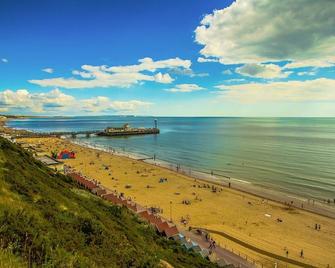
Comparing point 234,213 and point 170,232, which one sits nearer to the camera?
point 170,232

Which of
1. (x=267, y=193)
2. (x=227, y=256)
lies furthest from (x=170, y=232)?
(x=267, y=193)

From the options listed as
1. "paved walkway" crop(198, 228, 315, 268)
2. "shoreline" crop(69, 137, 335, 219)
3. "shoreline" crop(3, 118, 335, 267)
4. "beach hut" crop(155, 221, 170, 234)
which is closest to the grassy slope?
"beach hut" crop(155, 221, 170, 234)

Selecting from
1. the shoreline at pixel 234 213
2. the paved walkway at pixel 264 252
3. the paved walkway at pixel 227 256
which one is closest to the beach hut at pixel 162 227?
the paved walkway at pixel 227 256

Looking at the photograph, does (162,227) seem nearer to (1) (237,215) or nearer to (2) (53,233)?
(1) (237,215)

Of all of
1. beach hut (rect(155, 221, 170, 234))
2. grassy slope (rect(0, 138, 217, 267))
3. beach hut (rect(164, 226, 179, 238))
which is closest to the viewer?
grassy slope (rect(0, 138, 217, 267))

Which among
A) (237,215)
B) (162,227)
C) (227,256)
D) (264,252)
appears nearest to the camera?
(227,256)

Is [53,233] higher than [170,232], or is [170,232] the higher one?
[53,233]

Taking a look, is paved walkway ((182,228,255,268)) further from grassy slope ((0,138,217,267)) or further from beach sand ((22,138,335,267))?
grassy slope ((0,138,217,267))

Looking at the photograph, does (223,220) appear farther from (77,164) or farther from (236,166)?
(77,164)

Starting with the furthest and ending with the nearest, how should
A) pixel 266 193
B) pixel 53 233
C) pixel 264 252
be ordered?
pixel 266 193 → pixel 264 252 → pixel 53 233

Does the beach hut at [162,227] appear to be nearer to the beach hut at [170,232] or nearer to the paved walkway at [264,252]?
the beach hut at [170,232]
